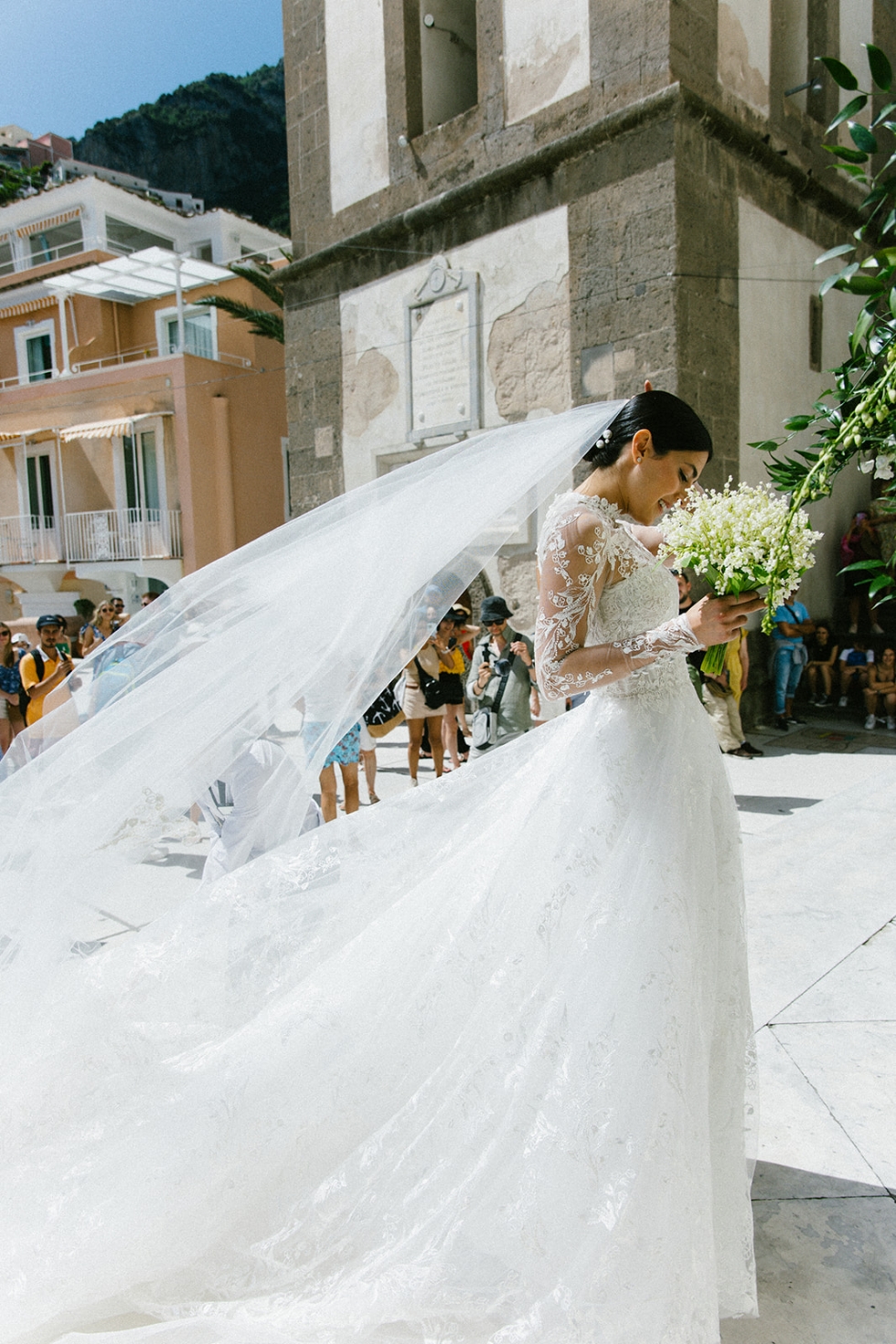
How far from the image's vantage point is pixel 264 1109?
181 cm

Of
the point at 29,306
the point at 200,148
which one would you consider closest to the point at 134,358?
the point at 29,306

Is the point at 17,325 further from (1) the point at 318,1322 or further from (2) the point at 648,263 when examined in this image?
(1) the point at 318,1322

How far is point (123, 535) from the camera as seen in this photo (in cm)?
1788

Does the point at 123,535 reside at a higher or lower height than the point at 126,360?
lower

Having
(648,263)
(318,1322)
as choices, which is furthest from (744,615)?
(648,263)

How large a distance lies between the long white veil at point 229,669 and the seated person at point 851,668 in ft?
24.1

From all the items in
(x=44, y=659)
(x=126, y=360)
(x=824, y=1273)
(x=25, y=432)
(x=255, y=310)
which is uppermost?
(x=126, y=360)

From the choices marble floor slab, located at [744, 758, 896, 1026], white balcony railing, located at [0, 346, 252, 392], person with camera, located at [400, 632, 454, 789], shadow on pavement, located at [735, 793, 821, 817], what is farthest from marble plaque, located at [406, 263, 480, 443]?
white balcony railing, located at [0, 346, 252, 392]

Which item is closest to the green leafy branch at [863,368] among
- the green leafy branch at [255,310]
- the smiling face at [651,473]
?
the smiling face at [651,473]

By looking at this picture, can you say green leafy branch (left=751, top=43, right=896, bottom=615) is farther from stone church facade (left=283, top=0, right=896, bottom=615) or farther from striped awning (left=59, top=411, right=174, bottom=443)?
striped awning (left=59, top=411, right=174, bottom=443)

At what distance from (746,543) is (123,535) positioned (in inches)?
704

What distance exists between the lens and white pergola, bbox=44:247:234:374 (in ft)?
52.5

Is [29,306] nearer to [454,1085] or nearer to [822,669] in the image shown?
[822,669]

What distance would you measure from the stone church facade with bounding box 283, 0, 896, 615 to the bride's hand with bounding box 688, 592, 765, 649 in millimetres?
5951
